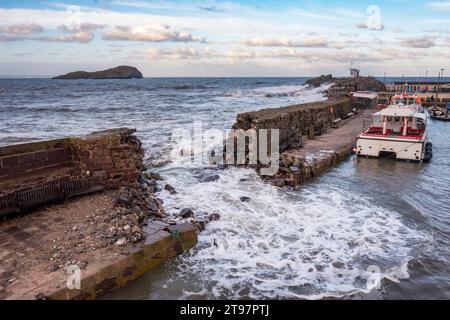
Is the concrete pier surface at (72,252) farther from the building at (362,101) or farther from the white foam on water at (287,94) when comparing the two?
the white foam on water at (287,94)

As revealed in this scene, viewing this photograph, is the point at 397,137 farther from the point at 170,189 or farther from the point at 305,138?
the point at 170,189

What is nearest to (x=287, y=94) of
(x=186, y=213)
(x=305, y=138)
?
(x=305, y=138)

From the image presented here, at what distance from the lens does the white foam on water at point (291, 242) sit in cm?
664

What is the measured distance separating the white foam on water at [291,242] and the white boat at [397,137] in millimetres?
6535

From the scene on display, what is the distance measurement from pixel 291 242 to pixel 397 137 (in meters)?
12.2

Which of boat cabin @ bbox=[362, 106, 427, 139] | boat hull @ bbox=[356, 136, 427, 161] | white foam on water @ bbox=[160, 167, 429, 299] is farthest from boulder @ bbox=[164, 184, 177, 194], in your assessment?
boat cabin @ bbox=[362, 106, 427, 139]

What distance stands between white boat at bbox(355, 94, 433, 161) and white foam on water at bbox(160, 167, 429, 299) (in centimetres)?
653

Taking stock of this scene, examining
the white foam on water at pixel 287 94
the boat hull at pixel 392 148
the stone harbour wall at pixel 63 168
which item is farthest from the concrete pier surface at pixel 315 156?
the white foam on water at pixel 287 94

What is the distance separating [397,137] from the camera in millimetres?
17734

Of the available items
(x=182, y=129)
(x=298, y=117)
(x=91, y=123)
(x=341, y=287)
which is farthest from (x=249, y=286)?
(x=91, y=123)

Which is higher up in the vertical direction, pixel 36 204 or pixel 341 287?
pixel 36 204
